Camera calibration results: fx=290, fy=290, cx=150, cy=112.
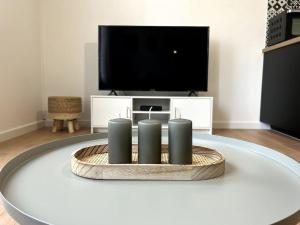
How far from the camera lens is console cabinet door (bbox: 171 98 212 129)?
2.69 m

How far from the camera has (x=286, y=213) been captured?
1.54 ft

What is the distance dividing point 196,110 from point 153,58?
65cm

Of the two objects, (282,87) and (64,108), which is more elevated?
(282,87)

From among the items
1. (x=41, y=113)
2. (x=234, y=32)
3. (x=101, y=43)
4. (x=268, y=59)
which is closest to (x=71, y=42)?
(x=101, y=43)

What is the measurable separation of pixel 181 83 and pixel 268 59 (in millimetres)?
911

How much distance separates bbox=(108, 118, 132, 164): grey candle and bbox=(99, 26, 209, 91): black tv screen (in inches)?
86.1

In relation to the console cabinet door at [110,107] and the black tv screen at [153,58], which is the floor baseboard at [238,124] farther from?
the console cabinet door at [110,107]

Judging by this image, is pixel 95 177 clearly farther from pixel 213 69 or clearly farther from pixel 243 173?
pixel 213 69

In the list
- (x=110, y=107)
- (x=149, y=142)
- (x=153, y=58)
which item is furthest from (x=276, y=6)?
(x=149, y=142)

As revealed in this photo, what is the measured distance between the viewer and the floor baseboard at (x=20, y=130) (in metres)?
2.36

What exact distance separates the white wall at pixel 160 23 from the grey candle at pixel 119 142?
98.0 inches

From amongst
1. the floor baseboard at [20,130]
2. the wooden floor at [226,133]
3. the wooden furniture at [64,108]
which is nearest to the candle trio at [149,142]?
the wooden floor at [226,133]

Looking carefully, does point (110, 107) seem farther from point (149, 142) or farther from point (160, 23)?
point (149, 142)

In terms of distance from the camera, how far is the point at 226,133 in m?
2.79
